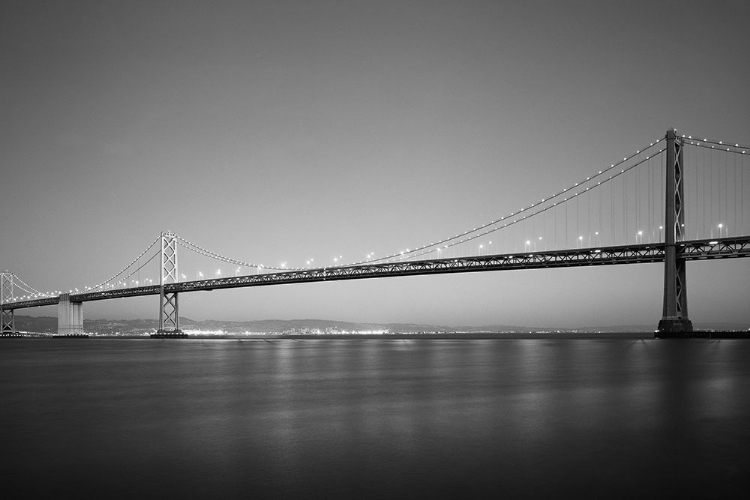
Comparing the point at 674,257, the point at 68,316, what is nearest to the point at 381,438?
the point at 674,257

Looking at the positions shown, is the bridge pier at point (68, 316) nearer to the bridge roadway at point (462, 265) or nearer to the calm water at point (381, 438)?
the bridge roadway at point (462, 265)

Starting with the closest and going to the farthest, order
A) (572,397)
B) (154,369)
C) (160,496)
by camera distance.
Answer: (160,496) < (572,397) < (154,369)

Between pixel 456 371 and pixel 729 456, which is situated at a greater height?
pixel 729 456

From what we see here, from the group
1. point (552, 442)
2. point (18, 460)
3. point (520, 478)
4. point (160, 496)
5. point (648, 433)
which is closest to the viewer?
point (160, 496)

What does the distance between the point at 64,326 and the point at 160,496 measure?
261 ft

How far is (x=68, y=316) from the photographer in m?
74.3

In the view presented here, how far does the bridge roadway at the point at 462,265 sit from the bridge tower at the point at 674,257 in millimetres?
1193

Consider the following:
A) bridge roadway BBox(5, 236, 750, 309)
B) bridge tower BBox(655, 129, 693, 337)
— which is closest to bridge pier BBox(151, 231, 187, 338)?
bridge roadway BBox(5, 236, 750, 309)

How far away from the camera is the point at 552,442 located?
7.96 m

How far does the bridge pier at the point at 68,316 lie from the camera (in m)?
73.6

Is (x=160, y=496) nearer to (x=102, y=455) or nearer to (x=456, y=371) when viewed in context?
(x=102, y=455)

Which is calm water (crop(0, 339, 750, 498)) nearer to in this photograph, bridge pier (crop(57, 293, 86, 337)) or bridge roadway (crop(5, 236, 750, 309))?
bridge roadway (crop(5, 236, 750, 309))

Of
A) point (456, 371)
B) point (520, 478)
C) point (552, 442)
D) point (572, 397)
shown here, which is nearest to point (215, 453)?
point (520, 478)

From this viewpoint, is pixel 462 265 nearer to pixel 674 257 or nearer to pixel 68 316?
pixel 674 257
